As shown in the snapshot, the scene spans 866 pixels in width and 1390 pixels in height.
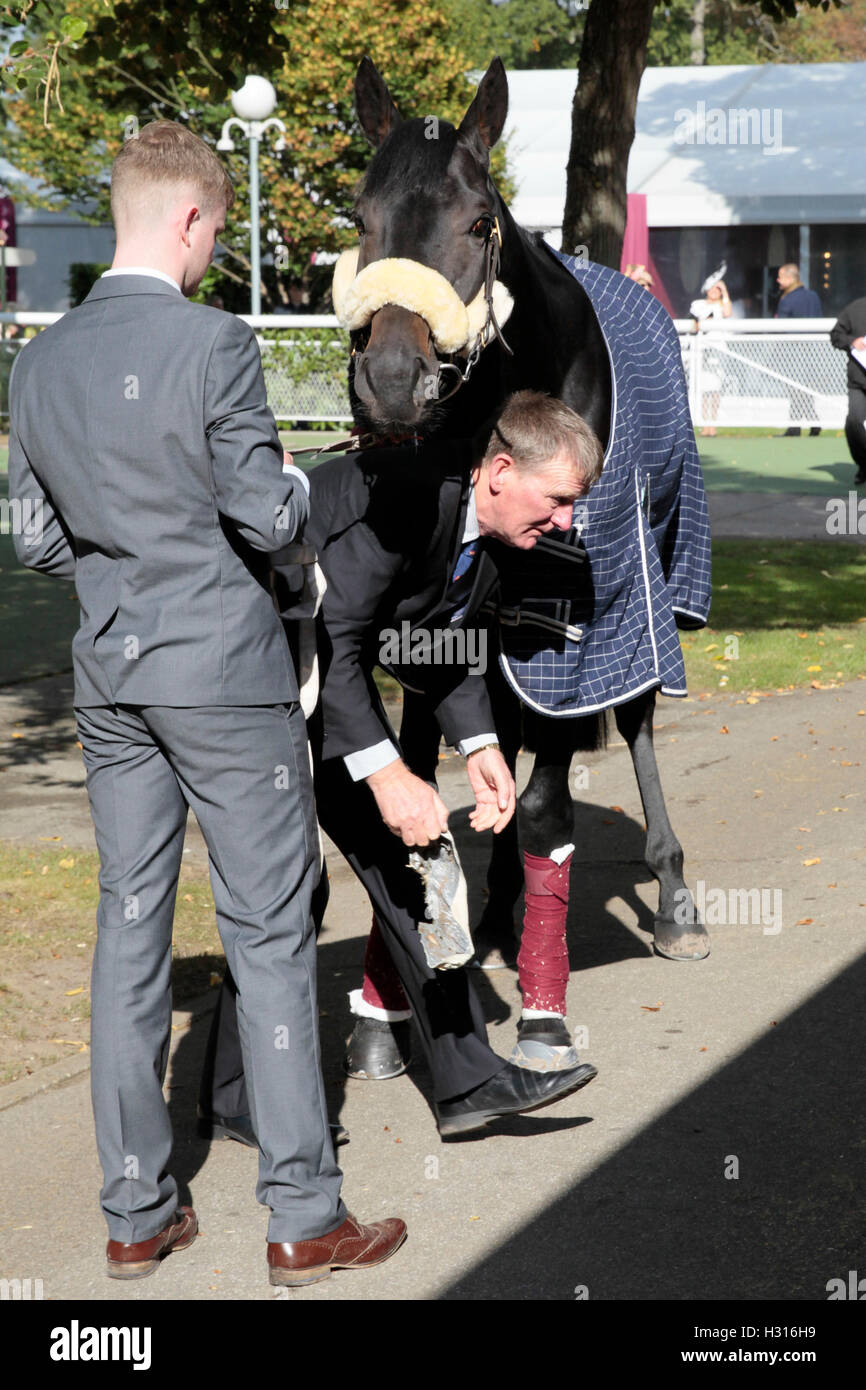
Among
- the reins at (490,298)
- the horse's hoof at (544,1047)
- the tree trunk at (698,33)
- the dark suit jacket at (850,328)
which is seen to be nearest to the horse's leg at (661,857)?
the horse's hoof at (544,1047)

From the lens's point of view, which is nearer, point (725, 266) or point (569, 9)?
point (725, 266)

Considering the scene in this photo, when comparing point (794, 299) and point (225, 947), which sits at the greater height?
point (794, 299)

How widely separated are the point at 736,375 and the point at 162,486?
19016 mm

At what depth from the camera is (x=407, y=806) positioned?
3.33 m

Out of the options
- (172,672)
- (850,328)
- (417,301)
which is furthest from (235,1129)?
(850,328)

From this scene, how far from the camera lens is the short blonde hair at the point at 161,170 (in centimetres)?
288

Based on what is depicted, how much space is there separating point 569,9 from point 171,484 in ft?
217

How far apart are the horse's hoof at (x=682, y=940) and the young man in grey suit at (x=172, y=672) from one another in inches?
74.2

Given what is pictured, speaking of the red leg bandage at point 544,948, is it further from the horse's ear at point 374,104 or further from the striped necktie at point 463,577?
the horse's ear at point 374,104

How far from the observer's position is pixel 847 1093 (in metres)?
3.84

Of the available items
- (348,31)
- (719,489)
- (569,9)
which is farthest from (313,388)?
(569,9)

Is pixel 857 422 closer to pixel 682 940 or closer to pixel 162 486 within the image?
pixel 682 940

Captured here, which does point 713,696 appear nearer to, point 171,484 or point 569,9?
point 171,484

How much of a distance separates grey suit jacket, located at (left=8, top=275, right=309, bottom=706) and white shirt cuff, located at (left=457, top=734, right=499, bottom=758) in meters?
0.72
